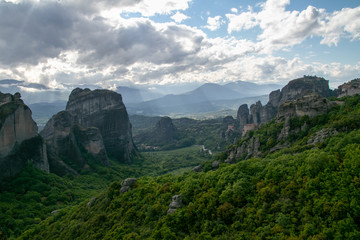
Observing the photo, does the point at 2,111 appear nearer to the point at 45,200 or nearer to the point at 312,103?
the point at 45,200

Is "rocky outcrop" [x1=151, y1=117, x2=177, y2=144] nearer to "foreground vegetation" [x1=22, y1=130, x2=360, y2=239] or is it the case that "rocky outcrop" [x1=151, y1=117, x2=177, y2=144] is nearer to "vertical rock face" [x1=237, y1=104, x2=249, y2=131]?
"vertical rock face" [x1=237, y1=104, x2=249, y2=131]

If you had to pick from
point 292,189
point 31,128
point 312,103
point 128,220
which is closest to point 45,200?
point 31,128

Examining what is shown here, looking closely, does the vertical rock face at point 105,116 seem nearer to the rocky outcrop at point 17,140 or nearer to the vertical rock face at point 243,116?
the rocky outcrop at point 17,140

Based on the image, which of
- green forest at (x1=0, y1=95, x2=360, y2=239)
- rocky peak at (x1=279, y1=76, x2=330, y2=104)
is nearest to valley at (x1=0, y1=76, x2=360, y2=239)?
green forest at (x1=0, y1=95, x2=360, y2=239)

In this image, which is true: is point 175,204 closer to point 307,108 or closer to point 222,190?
point 222,190

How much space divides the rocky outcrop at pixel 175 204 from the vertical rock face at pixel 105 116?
77.0 metres

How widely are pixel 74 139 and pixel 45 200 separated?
3123 cm

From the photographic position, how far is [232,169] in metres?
24.3

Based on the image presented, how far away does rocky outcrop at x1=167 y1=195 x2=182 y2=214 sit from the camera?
2220 cm

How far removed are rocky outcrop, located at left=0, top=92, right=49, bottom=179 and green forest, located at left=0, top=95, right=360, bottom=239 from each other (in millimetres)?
12926

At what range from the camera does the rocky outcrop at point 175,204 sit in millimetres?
22203

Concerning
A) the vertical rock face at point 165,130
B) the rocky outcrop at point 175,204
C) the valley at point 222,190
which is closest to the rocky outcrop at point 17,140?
the valley at point 222,190

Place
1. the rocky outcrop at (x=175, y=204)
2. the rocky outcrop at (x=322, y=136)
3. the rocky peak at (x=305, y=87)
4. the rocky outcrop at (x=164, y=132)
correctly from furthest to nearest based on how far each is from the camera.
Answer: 1. the rocky outcrop at (x=164, y=132)
2. the rocky peak at (x=305, y=87)
3. the rocky outcrop at (x=322, y=136)
4. the rocky outcrop at (x=175, y=204)

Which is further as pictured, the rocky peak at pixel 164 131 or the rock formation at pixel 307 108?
the rocky peak at pixel 164 131
